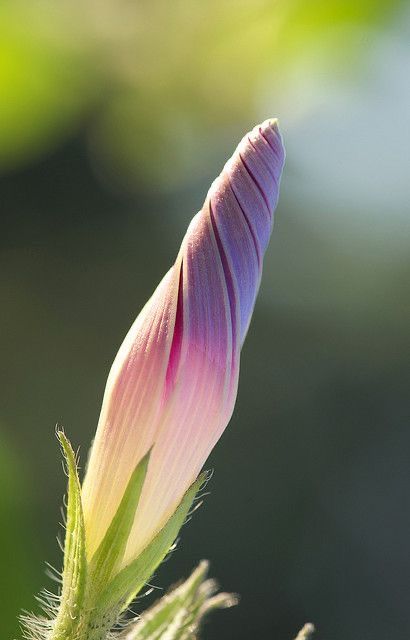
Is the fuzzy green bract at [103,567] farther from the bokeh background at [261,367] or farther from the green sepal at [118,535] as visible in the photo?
the bokeh background at [261,367]

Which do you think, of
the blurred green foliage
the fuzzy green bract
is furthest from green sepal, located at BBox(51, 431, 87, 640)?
the blurred green foliage

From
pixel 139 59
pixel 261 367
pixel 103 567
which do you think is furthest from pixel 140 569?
pixel 261 367

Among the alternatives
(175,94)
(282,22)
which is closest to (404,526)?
(175,94)

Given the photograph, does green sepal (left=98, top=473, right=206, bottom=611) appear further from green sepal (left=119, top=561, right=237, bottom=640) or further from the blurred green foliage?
the blurred green foliage

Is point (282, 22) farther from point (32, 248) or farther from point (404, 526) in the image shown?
point (404, 526)

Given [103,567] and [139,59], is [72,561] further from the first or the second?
[139,59]

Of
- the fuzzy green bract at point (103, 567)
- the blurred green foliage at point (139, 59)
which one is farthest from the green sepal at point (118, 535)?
the blurred green foliage at point (139, 59)
